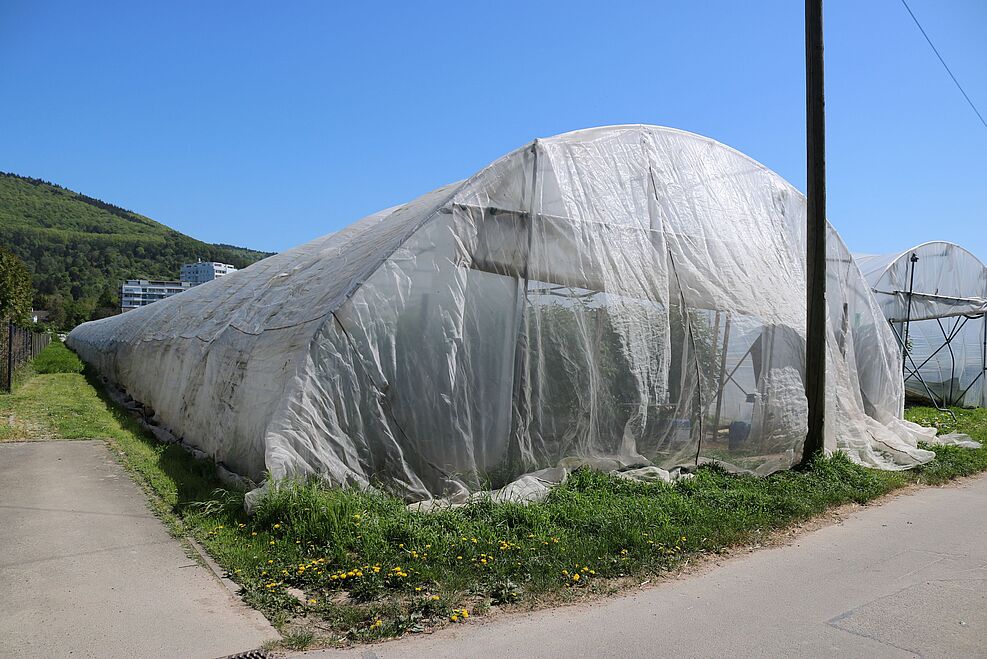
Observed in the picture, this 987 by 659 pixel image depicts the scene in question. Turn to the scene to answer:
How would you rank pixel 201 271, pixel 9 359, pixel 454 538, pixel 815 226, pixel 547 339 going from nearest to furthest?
1. pixel 454 538
2. pixel 547 339
3. pixel 815 226
4. pixel 9 359
5. pixel 201 271

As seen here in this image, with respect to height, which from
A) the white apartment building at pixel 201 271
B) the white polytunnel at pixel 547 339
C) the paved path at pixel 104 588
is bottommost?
the paved path at pixel 104 588

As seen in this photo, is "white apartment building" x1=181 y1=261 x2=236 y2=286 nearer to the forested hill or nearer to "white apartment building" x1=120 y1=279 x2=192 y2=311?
"white apartment building" x1=120 y1=279 x2=192 y2=311

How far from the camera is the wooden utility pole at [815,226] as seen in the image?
8.77 meters

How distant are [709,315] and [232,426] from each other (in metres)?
6.21

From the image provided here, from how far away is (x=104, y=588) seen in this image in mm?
4594

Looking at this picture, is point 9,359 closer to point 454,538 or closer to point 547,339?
point 547,339

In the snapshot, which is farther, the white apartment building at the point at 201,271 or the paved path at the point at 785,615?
the white apartment building at the point at 201,271

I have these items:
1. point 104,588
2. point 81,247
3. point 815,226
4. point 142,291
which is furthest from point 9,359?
point 81,247

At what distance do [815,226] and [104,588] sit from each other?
848 centimetres

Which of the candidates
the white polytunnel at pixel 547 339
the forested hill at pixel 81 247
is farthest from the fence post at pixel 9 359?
the forested hill at pixel 81 247

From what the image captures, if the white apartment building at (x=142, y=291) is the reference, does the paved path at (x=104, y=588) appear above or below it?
below

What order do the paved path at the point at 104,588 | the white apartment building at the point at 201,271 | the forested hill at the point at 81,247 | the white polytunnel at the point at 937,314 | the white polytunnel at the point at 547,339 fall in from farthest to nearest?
the white apartment building at the point at 201,271 < the forested hill at the point at 81,247 < the white polytunnel at the point at 937,314 < the white polytunnel at the point at 547,339 < the paved path at the point at 104,588

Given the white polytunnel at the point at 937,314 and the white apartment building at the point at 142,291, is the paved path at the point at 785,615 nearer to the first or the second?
the white polytunnel at the point at 937,314

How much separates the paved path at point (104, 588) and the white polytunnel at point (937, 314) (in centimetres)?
1706
